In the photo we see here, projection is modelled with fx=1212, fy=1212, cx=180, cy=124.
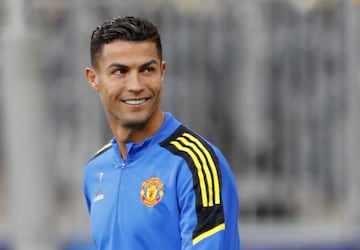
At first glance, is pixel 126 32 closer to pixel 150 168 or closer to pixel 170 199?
pixel 150 168

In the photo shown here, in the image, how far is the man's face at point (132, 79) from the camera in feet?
13.5

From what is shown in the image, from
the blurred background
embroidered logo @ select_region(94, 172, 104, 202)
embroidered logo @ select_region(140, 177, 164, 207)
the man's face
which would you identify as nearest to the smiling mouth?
the man's face

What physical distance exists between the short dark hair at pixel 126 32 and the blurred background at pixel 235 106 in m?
4.48

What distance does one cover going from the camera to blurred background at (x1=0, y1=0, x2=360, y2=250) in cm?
875

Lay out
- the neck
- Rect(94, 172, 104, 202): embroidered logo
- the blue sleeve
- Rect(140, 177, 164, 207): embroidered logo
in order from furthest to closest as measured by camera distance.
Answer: Rect(94, 172, 104, 202): embroidered logo < the neck < Rect(140, 177, 164, 207): embroidered logo < the blue sleeve

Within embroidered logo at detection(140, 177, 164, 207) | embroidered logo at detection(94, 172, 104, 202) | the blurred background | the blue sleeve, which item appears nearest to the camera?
the blue sleeve

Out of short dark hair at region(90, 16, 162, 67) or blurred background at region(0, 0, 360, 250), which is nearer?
short dark hair at region(90, 16, 162, 67)

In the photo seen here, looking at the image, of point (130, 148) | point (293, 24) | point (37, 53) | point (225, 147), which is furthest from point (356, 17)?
point (130, 148)

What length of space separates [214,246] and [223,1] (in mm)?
4977

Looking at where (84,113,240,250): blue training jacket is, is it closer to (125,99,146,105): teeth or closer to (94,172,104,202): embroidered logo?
(94,172,104,202): embroidered logo

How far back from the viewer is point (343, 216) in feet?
29.2

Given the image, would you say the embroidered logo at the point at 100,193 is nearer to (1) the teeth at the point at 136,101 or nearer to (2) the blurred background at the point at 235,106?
(1) the teeth at the point at 136,101

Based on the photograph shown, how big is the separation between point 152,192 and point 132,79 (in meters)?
0.39

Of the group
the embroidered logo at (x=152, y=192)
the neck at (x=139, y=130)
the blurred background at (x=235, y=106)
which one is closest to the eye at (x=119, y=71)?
the neck at (x=139, y=130)
